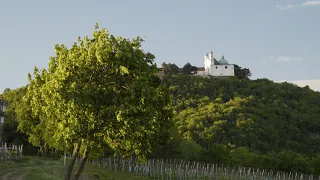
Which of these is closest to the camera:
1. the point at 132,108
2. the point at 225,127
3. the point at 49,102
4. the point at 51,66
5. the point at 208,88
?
the point at 132,108

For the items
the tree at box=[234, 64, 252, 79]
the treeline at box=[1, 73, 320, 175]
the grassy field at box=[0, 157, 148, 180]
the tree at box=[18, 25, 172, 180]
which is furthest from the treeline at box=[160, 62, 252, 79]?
the tree at box=[18, 25, 172, 180]

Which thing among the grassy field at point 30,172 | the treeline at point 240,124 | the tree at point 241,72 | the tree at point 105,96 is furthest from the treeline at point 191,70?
the tree at point 105,96

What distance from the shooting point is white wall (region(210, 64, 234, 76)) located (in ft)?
587

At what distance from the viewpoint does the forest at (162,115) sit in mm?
23625

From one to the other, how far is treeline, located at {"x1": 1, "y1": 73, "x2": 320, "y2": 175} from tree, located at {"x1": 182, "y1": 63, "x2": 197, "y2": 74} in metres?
36.6

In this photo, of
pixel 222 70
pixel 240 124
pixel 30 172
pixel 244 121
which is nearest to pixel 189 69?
pixel 222 70

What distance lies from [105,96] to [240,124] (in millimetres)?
81955

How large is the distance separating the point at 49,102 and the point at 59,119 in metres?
1.52

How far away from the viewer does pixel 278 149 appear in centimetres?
9550

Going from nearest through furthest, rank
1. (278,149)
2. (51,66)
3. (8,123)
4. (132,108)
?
(132,108)
(51,66)
(8,123)
(278,149)

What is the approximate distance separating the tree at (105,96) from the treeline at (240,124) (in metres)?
43.6

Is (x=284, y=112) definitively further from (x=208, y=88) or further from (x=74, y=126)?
(x=74, y=126)

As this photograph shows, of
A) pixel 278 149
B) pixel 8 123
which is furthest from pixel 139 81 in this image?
pixel 278 149

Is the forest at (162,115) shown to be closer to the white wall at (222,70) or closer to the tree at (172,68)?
the tree at (172,68)
